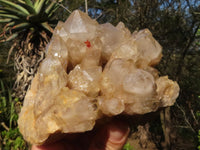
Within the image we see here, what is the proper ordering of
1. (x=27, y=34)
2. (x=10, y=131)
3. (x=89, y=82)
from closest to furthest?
(x=89, y=82)
(x=27, y=34)
(x=10, y=131)

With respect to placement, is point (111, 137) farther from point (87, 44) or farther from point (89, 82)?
point (87, 44)

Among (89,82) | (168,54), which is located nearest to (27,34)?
(89,82)

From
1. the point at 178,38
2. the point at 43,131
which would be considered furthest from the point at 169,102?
the point at 178,38

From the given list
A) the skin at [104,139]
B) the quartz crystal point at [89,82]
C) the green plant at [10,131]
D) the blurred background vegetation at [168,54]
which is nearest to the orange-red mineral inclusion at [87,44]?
the quartz crystal point at [89,82]

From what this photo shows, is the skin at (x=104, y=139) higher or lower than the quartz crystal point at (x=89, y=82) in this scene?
lower

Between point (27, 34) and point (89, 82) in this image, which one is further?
point (27, 34)

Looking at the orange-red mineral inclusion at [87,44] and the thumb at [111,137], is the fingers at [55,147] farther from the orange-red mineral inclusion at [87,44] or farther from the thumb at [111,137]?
the orange-red mineral inclusion at [87,44]

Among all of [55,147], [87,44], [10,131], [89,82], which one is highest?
[87,44]
